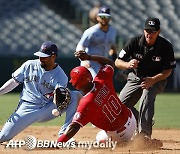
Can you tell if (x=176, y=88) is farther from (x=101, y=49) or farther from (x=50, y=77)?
(x=50, y=77)

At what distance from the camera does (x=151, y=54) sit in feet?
26.0

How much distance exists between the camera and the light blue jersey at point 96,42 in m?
10.9

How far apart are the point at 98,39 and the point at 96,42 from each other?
0.24 ft

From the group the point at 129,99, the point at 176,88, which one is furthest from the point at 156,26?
the point at 176,88

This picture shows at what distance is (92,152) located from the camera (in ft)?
23.2

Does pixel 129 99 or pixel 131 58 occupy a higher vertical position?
pixel 131 58

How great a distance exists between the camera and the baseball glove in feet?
24.1

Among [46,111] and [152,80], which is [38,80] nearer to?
[46,111]

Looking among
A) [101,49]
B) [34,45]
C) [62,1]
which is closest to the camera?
[101,49]

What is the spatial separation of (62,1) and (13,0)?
76.7 inches

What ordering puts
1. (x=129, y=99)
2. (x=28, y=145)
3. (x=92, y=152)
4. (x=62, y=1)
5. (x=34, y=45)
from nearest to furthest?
(x=92, y=152) < (x=28, y=145) < (x=129, y=99) < (x=34, y=45) < (x=62, y=1)

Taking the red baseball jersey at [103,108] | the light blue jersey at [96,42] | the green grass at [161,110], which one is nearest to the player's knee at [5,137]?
the red baseball jersey at [103,108]

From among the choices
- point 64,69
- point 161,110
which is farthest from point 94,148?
point 64,69

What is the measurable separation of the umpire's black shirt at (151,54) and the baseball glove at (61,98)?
1.10 meters
